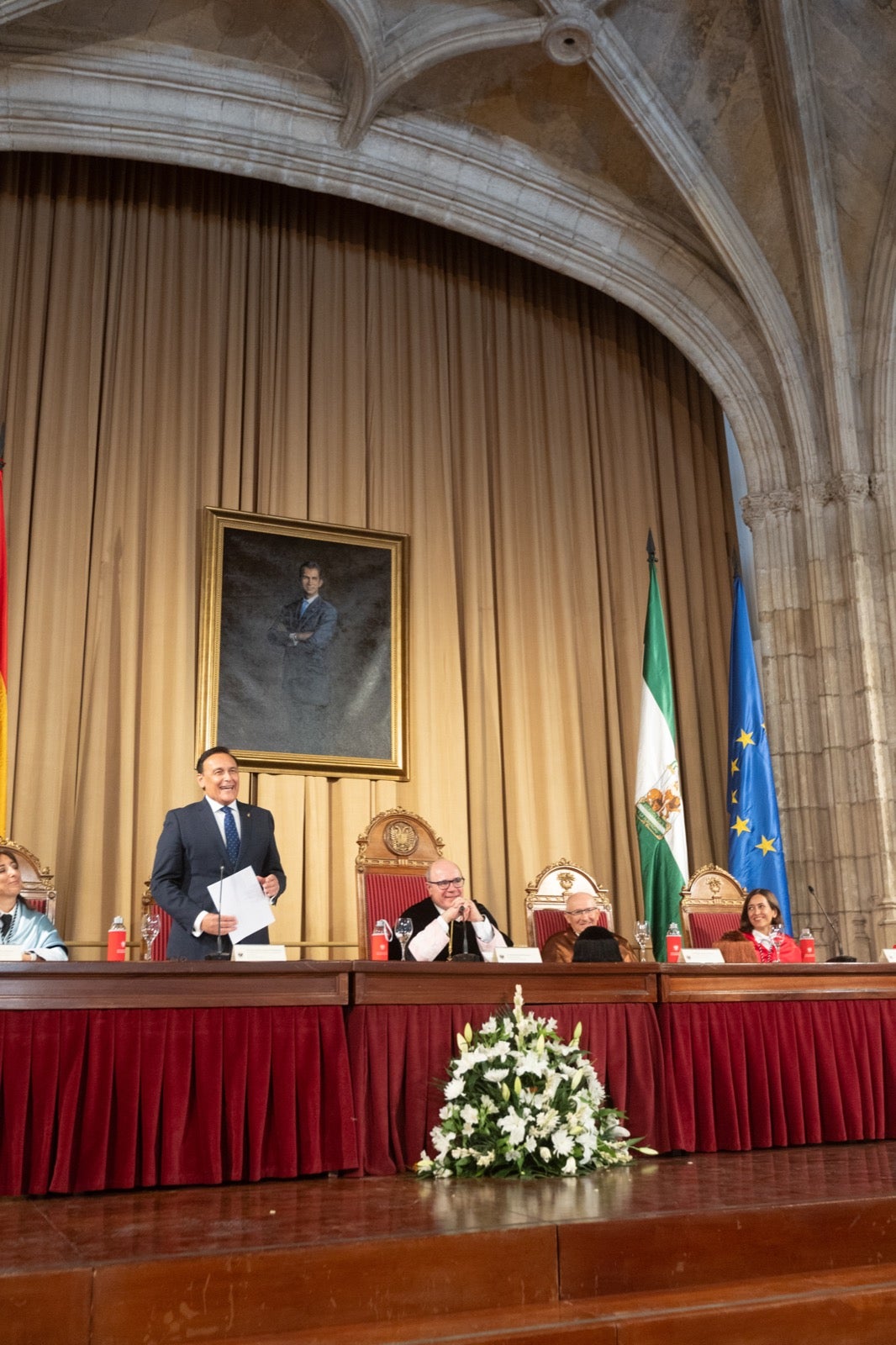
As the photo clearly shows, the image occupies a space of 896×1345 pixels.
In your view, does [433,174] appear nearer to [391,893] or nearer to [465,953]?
[391,893]

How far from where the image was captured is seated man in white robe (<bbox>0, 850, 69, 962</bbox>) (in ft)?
16.3

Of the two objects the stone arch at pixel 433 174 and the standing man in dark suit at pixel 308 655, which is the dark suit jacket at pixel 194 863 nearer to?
the standing man in dark suit at pixel 308 655

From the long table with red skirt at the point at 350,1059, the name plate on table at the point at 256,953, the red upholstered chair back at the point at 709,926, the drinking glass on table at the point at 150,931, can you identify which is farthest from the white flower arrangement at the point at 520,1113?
the red upholstered chair back at the point at 709,926

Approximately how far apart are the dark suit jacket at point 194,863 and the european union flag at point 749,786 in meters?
3.94

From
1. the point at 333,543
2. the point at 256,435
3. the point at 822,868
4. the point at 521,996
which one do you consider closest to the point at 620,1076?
the point at 521,996

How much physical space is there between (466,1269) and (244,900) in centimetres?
189

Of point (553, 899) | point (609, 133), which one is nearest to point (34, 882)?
point (553, 899)

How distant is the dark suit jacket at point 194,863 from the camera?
4.82m

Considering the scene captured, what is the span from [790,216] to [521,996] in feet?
21.8

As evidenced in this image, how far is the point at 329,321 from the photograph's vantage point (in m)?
8.91

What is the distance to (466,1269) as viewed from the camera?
285cm

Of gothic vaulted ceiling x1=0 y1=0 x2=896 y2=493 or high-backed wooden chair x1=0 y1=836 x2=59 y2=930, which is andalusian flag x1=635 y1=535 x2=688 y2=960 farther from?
high-backed wooden chair x1=0 y1=836 x2=59 y2=930

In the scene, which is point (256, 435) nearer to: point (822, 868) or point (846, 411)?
point (846, 411)

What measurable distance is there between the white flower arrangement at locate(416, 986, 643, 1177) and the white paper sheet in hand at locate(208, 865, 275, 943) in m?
0.89
